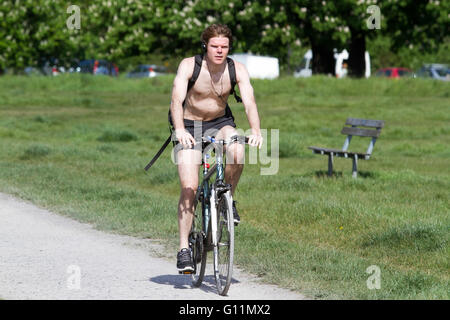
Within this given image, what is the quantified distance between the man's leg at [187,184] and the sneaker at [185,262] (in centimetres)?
9

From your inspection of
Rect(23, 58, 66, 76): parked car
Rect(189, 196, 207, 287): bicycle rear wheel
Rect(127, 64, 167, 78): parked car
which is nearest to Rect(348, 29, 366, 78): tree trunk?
Rect(127, 64, 167, 78): parked car

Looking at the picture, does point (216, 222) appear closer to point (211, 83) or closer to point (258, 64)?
point (211, 83)

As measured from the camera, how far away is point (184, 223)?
21.9 feet

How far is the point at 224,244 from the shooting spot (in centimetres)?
621

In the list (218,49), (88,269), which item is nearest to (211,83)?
(218,49)

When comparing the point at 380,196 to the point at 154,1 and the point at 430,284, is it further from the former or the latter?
the point at 154,1

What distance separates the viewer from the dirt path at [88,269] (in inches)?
245

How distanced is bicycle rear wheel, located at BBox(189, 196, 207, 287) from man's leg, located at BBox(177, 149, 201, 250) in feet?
0.22

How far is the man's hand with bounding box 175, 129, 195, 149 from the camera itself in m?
6.10

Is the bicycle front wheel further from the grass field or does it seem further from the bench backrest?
the bench backrest

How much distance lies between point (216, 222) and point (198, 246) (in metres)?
0.39

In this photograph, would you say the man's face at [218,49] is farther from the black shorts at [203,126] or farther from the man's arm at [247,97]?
the black shorts at [203,126]
